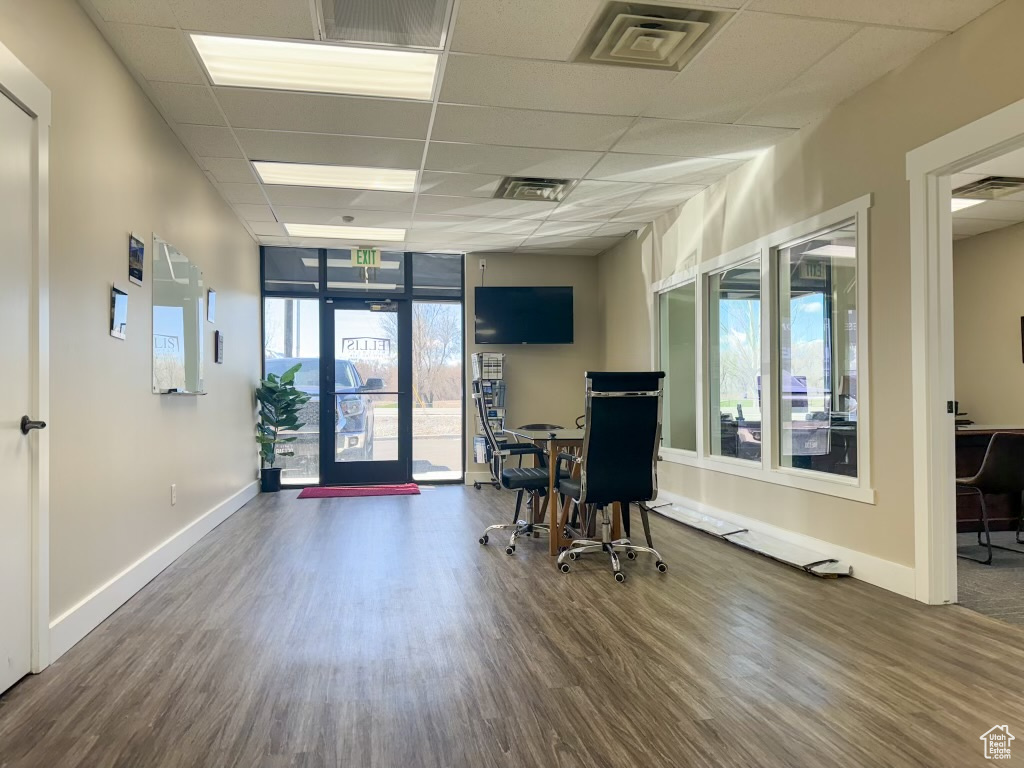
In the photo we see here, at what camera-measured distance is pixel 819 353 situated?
13.6 feet

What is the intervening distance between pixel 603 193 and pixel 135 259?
3537 millimetres

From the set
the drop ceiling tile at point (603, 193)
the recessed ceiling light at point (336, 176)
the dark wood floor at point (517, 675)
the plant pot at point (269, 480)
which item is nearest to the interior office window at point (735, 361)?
the drop ceiling tile at point (603, 193)

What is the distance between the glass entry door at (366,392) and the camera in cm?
756

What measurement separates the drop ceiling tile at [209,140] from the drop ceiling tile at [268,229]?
73.0 inches

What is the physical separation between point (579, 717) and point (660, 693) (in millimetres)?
339

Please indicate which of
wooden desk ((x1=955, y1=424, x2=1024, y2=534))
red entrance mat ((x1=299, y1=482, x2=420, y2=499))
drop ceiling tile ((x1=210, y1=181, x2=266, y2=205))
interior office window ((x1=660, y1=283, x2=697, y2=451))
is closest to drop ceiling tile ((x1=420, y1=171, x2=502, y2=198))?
drop ceiling tile ((x1=210, y1=181, x2=266, y2=205))

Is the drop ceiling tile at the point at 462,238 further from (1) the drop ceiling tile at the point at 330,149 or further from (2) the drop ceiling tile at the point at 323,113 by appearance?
(2) the drop ceiling tile at the point at 323,113

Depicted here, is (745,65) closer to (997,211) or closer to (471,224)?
(471,224)

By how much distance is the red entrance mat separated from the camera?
6.77 m

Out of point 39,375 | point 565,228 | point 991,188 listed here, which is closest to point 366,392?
point 565,228

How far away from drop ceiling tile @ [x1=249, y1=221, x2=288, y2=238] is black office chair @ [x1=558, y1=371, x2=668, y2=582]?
4.28 meters

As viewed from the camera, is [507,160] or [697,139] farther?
[507,160]

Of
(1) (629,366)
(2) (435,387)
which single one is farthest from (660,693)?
(2) (435,387)

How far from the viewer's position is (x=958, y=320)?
6.43 meters
